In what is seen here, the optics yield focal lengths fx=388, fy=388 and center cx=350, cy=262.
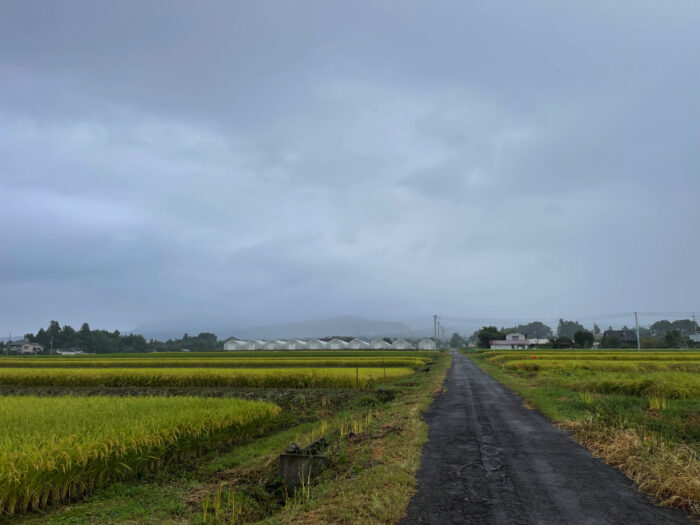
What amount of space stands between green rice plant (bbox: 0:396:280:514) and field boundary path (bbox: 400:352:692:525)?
19.9 feet

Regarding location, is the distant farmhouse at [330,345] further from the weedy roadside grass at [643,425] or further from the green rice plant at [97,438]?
the green rice plant at [97,438]

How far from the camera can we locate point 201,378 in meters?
26.9

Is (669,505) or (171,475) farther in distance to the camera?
(171,475)

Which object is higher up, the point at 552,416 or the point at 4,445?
the point at 4,445

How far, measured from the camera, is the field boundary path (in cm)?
595

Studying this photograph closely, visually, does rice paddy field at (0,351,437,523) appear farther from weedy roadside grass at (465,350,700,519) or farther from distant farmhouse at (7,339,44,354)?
distant farmhouse at (7,339,44,354)

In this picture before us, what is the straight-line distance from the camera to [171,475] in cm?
890

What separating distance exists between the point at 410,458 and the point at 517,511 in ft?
10.2

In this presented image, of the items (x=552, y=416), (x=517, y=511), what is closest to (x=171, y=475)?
(x=517, y=511)

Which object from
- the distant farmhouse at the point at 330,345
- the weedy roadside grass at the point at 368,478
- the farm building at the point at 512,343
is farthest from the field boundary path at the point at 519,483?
the distant farmhouse at the point at 330,345

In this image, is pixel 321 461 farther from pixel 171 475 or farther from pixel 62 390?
pixel 62 390

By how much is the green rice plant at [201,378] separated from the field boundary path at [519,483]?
13605mm

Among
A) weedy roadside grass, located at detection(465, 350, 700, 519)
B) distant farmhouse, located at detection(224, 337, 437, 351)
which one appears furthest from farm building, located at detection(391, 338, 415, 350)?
weedy roadside grass, located at detection(465, 350, 700, 519)

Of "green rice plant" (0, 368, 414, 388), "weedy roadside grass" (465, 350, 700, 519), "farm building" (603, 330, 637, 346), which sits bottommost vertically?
"farm building" (603, 330, 637, 346)
